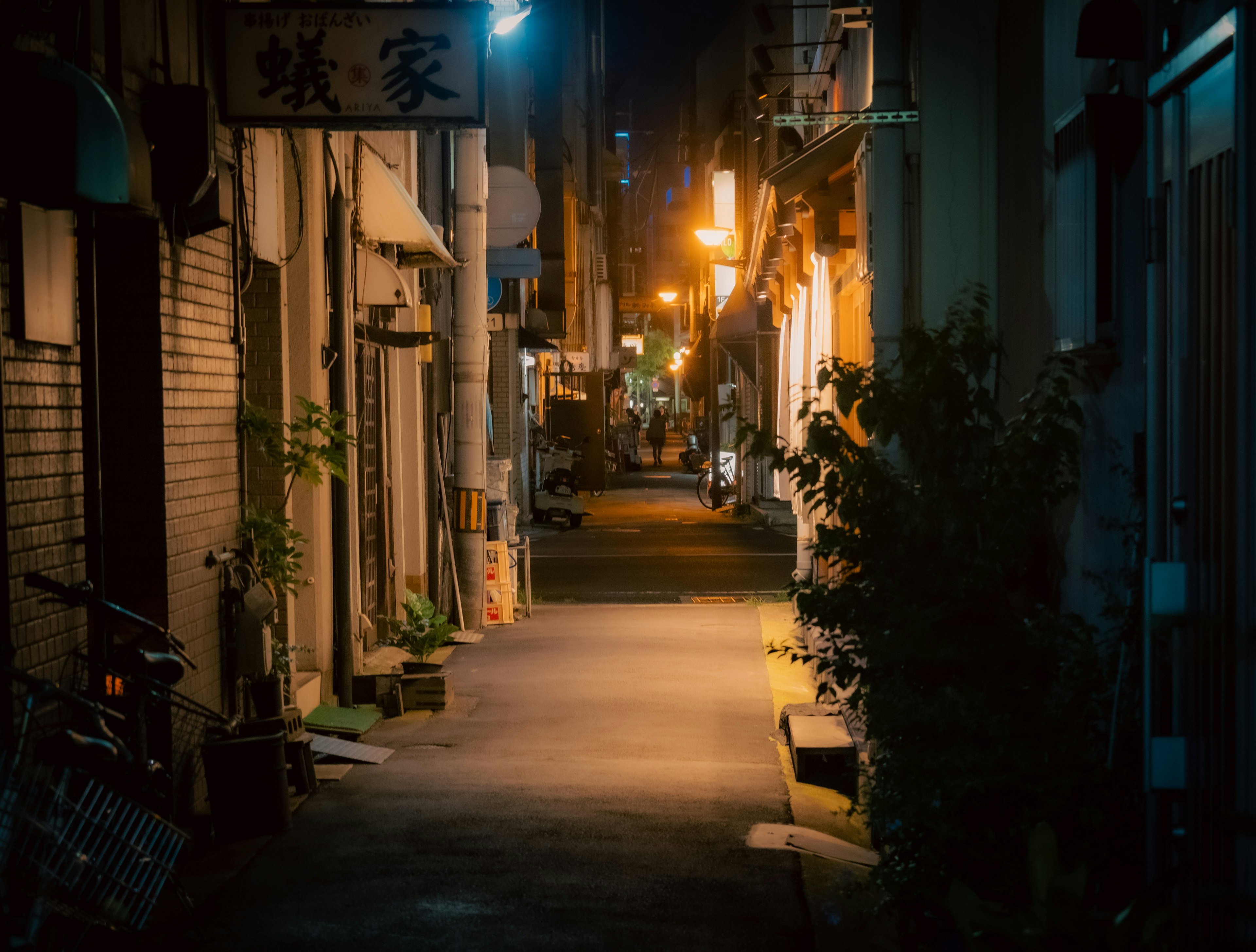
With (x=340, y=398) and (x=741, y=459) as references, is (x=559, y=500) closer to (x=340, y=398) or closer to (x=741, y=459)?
(x=340, y=398)

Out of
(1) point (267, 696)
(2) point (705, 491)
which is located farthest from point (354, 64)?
(2) point (705, 491)

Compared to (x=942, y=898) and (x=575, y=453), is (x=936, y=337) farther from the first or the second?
(x=575, y=453)

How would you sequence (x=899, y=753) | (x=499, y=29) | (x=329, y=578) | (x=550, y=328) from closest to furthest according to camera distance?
(x=899, y=753) < (x=329, y=578) < (x=499, y=29) < (x=550, y=328)

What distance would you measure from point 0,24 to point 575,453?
25.7 m

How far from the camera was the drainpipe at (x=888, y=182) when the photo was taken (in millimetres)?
8648

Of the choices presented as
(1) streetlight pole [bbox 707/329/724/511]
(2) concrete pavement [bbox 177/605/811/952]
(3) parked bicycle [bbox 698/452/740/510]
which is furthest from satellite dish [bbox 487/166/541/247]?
(3) parked bicycle [bbox 698/452/740/510]

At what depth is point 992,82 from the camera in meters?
8.28

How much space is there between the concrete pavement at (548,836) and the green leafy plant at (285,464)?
145 centimetres

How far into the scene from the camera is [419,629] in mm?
13500

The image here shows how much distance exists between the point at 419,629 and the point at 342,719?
3.77m

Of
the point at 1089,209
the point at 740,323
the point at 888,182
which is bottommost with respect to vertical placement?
the point at 1089,209

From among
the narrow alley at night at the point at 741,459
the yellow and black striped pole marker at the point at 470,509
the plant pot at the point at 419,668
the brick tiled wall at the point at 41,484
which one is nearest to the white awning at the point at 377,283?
the narrow alley at night at the point at 741,459

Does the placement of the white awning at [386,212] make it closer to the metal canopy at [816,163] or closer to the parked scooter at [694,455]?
the metal canopy at [816,163]

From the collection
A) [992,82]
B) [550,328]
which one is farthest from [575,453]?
[992,82]
